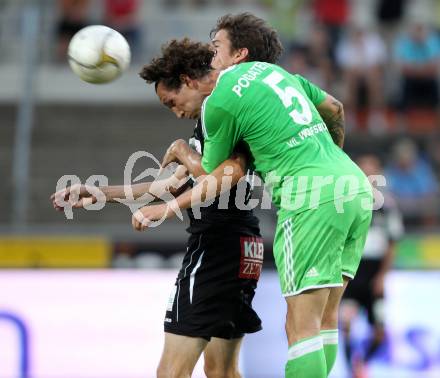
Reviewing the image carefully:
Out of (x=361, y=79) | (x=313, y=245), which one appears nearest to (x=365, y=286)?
(x=361, y=79)

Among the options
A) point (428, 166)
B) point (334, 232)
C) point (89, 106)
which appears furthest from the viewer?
point (89, 106)

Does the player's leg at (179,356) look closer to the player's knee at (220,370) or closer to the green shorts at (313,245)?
the player's knee at (220,370)

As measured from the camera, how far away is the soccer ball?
5957mm

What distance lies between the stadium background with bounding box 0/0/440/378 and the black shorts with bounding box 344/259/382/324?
7.5 inches

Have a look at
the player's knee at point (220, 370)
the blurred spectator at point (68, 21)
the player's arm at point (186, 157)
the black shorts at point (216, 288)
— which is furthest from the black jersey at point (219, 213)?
the blurred spectator at point (68, 21)

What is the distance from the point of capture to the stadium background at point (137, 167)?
9.52 metres

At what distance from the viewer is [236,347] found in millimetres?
5934

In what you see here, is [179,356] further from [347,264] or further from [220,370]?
[347,264]

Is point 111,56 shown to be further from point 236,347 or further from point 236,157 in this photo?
point 236,347

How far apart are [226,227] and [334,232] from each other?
822 millimetres

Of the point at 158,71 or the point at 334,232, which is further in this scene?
the point at 158,71

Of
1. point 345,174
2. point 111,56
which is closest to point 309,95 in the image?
point 345,174

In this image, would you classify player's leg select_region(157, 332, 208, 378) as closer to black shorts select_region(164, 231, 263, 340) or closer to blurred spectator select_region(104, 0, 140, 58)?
black shorts select_region(164, 231, 263, 340)

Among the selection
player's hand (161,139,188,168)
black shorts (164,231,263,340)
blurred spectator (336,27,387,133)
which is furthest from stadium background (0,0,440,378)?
player's hand (161,139,188,168)
